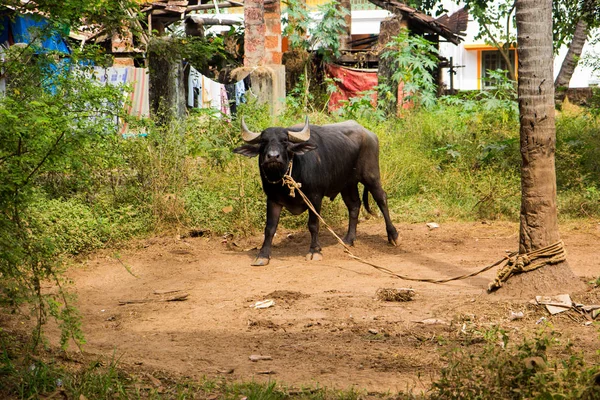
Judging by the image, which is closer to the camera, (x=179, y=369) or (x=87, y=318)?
(x=179, y=369)

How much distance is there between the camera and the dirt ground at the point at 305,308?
15.1 feet

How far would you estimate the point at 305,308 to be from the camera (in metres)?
6.05

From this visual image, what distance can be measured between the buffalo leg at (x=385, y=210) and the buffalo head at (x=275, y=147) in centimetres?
130

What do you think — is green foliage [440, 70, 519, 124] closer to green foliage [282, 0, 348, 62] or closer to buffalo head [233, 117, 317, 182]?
buffalo head [233, 117, 317, 182]

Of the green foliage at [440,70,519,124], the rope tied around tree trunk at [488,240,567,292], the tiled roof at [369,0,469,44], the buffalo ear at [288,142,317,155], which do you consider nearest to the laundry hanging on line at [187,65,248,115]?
the green foliage at [440,70,519,124]

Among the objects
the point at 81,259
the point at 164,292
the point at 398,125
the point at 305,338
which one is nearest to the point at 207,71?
the point at 398,125

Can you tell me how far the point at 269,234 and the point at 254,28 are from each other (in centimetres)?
629

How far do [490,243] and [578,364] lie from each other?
523 cm

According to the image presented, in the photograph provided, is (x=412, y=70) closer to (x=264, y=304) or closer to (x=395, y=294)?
(x=395, y=294)

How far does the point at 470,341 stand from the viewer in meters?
4.87

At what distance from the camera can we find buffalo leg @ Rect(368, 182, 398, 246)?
8.83 m

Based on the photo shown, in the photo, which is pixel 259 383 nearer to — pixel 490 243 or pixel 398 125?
pixel 490 243

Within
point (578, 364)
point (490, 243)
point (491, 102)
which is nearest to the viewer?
point (578, 364)

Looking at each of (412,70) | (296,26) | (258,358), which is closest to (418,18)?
(296,26)
